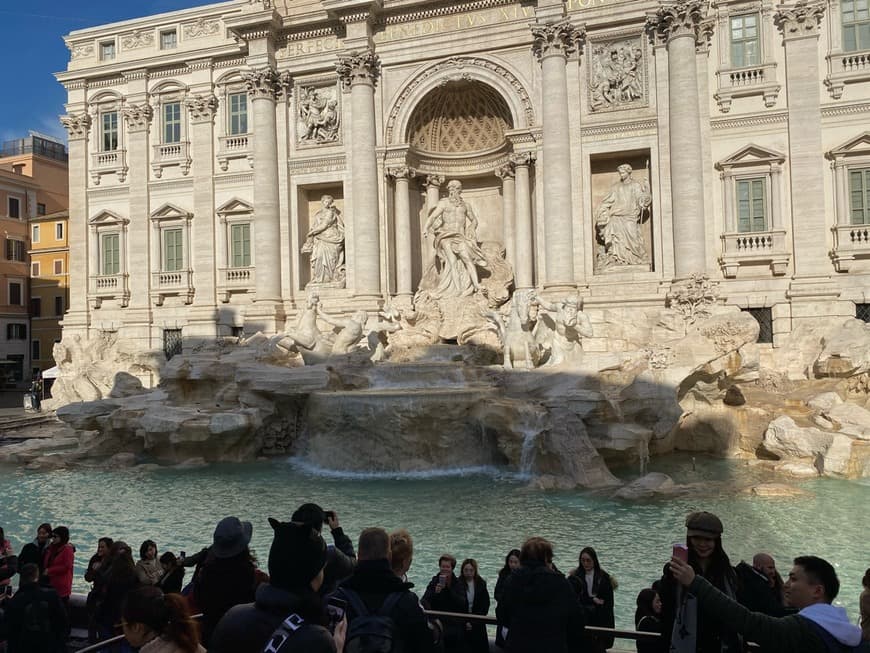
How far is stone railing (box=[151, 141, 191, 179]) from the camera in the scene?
2422 centimetres

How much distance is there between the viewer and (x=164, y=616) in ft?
8.36

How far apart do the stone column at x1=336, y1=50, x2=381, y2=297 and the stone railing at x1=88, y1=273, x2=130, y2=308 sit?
932 cm

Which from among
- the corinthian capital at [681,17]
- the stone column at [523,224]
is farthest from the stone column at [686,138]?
the stone column at [523,224]

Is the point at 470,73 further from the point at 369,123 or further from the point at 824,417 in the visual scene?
the point at 824,417

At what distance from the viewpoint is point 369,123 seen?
21297 mm

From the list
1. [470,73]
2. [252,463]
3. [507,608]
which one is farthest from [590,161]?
[507,608]

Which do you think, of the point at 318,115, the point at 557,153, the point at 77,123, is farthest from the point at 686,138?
the point at 77,123

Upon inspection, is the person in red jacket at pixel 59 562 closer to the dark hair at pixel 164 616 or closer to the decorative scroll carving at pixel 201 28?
the dark hair at pixel 164 616

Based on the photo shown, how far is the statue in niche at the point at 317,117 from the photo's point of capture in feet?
72.6

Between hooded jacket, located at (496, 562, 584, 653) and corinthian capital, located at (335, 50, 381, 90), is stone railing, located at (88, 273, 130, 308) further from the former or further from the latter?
hooded jacket, located at (496, 562, 584, 653)

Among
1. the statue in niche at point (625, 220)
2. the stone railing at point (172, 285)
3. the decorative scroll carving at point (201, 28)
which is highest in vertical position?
the decorative scroll carving at point (201, 28)

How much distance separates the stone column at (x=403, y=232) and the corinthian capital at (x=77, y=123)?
12381 mm

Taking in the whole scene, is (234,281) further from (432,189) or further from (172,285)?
(432,189)

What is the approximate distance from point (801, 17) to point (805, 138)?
125 inches
